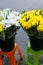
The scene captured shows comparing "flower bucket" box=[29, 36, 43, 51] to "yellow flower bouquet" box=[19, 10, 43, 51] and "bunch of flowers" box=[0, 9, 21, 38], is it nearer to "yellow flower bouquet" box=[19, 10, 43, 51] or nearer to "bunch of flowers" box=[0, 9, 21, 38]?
"yellow flower bouquet" box=[19, 10, 43, 51]

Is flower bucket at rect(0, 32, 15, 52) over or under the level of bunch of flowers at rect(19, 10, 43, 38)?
under

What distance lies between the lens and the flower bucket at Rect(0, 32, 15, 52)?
5.53ft

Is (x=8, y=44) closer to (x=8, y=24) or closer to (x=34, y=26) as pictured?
(x=8, y=24)

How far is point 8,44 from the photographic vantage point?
171 centimetres

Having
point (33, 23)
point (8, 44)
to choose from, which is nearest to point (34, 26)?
point (33, 23)

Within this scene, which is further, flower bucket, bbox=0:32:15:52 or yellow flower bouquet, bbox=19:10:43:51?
flower bucket, bbox=0:32:15:52

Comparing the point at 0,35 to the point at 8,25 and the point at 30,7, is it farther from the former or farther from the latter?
the point at 30,7

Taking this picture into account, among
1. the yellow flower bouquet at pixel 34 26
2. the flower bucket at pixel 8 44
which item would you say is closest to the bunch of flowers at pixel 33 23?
the yellow flower bouquet at pixel 34 26

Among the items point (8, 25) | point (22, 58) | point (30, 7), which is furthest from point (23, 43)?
point (30, 7)

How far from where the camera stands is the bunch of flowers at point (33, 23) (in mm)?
1529

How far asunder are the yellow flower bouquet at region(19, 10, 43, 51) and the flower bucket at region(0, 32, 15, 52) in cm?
18

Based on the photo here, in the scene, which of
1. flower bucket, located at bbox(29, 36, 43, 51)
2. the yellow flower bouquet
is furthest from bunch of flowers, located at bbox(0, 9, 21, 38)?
flower bucket, located at bbox(29, 36, 43, 51)

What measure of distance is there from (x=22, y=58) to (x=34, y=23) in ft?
2.07

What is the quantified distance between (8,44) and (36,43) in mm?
264
